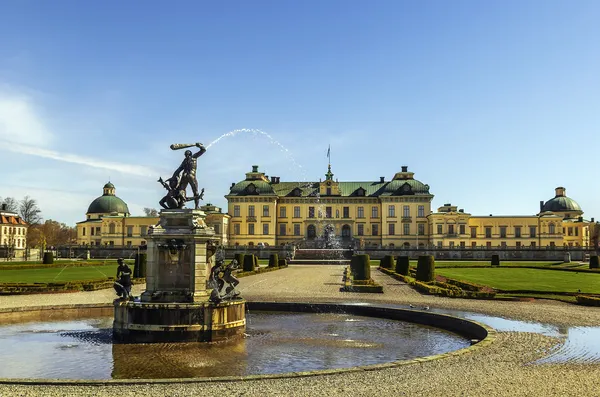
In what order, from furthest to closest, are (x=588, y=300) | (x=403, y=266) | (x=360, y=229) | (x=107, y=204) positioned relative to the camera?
(x=107, y=204)
(x=360, y=229)
(x=403, y=266)
(x=588, y=300)

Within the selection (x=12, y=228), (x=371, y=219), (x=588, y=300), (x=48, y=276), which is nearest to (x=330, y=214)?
(x=371, y=219)

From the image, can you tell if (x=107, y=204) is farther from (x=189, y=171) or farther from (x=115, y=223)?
(x=189, y=171)

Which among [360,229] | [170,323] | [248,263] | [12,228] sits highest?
[12,228]

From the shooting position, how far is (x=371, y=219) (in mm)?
91625

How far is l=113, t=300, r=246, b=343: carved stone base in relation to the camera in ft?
47.6

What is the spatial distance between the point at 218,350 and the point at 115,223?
8579cm

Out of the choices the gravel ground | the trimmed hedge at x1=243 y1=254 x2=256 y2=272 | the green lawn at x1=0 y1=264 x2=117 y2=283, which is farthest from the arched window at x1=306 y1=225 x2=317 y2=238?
the gravel ground

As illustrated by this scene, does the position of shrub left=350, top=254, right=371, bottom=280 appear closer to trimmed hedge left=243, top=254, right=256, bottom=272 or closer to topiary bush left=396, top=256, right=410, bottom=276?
topiary bush left=396, top=256, right=410, bottom=276

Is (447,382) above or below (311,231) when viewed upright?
below

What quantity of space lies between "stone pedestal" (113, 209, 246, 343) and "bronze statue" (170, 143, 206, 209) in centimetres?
77

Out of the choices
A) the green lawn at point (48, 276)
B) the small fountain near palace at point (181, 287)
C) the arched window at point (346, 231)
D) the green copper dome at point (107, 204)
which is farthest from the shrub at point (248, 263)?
the green copper dome at point (107, 204)

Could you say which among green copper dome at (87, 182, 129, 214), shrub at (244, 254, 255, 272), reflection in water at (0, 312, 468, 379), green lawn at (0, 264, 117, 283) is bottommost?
reflection in water at (0, 312, 468, 379)

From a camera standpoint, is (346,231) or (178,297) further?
(346,231)

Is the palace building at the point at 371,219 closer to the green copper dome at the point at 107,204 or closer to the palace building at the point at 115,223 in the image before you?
the palace building at the point at 115,223
